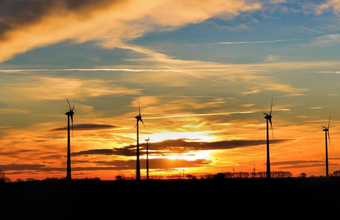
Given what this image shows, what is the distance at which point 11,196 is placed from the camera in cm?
12469

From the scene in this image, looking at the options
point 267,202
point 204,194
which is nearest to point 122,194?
point 204,194

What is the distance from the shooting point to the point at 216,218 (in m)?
85.8

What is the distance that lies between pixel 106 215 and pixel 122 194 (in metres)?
36.8

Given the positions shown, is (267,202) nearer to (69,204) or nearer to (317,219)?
(317,219)

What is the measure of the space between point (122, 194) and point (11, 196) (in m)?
23.7

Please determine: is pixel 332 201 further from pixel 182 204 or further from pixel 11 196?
pixel 11 196

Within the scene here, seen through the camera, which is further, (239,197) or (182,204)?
(239,197)

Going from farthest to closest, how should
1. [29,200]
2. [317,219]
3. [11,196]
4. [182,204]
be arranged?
[11,196] → [29,200] → [182,204] → [317,219]

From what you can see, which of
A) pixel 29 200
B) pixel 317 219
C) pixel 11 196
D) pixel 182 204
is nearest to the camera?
pixel 317 219

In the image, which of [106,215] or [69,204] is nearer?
Result: [106,215]

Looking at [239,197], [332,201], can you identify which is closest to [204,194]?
[239,197]

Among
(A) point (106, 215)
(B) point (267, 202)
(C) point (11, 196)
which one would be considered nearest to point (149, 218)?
(A) point (106, 215)

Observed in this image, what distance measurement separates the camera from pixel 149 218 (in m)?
85.8

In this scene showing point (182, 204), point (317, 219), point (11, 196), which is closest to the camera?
point (317, 219)
